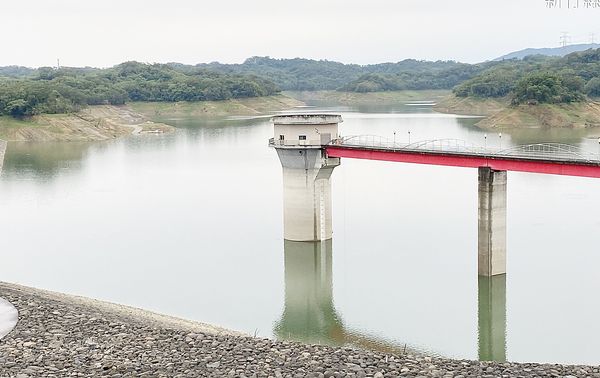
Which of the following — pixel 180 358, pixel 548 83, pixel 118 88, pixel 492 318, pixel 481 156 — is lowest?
pixel 492 318

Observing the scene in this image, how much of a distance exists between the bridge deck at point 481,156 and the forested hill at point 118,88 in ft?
232

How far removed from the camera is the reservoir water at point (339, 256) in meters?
28.5

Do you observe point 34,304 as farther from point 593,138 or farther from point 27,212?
point 593,138

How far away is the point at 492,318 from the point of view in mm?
29703

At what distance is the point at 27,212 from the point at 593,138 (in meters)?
60.3

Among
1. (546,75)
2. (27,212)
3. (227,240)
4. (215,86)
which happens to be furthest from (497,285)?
(215,86)

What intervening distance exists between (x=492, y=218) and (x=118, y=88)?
400 ft

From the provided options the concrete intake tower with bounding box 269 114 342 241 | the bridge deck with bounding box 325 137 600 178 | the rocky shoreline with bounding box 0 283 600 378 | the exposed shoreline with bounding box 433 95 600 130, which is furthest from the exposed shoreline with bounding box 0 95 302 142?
the rocky shoreline with bounding box 0 283 600 378

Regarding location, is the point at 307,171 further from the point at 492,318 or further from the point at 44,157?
the point at 44,157

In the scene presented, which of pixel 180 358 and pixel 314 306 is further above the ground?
pixel 180 358

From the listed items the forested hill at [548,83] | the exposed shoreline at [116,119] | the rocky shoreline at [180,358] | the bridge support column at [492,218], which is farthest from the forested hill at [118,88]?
the rocky shoreline at [180,358]

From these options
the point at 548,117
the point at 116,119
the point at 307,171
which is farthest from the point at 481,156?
the point at 116,119

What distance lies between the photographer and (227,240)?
41.5 metres

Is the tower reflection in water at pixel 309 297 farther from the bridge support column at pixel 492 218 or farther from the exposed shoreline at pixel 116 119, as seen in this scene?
the exposed shoreline at pixel 116 119
